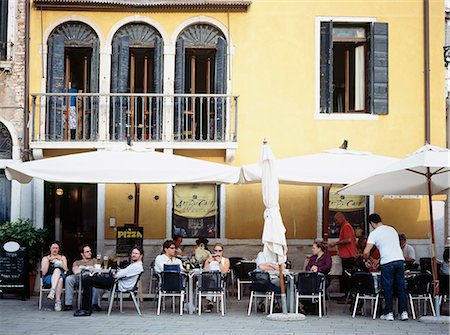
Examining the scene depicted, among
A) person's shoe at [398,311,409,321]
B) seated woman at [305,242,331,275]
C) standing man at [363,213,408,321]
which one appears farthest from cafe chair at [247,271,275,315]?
person's shoe at [398,311,409,321]

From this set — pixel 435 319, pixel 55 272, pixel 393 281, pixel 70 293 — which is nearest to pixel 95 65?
pixel 55 272

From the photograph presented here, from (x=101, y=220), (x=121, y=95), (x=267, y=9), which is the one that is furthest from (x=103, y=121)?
(x=267, y=9)

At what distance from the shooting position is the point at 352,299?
14430 mm

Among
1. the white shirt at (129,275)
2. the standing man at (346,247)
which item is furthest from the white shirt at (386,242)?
the white shirt at (129,275)

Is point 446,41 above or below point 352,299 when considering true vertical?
above

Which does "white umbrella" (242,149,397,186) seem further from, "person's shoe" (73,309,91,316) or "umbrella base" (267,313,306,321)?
"person's shoe" (73,309,91,316)

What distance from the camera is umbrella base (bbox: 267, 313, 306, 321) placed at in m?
12.7

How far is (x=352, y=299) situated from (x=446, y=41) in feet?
24.9

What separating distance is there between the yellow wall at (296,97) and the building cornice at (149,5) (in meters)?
0.13

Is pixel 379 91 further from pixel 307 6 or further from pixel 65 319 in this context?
pixel 65 319

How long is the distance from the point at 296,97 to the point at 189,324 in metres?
7.02

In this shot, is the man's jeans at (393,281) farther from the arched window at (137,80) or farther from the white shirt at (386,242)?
the arched window at (137,80)

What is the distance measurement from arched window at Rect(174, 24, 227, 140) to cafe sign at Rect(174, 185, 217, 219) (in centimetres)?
106

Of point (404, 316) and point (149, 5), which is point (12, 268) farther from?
point (404, 316)
